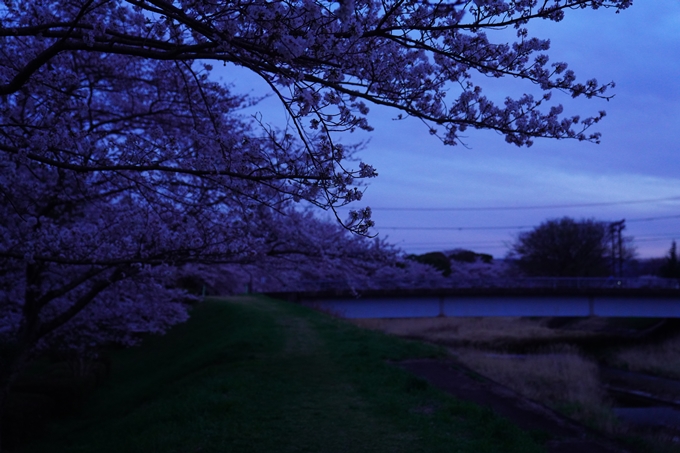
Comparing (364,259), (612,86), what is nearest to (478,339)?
(364,259)

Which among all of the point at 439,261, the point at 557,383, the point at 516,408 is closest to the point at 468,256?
the point at 439,261

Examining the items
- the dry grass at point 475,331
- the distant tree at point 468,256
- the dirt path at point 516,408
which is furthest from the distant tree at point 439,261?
the dirt path at point 516,408

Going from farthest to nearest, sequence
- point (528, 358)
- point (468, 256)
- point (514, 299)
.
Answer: point (468, 256) < point (514, 299) < point (528, 358)

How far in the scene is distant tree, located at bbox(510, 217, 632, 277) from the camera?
60.2 m

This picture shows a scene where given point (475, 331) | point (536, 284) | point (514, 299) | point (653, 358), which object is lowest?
point (653, 358)

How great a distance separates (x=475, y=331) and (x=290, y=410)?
33.7 metres

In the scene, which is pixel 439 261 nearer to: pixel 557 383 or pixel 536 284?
pixel 536 284

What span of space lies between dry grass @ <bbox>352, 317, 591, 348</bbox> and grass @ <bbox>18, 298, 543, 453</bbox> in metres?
17.7

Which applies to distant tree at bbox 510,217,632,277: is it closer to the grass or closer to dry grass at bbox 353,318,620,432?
dry grass at bbox 353,318,620,432

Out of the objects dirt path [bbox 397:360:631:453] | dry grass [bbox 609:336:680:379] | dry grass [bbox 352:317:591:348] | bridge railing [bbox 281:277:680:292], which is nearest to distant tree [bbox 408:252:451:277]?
dry grass [bbox 352:317:591:348]

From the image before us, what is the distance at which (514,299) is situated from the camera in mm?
39031

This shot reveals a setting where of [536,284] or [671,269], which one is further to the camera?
[671,269]

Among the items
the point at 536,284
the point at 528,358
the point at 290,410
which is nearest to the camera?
the point at 290,410

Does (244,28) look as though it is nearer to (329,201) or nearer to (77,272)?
(329,201)
